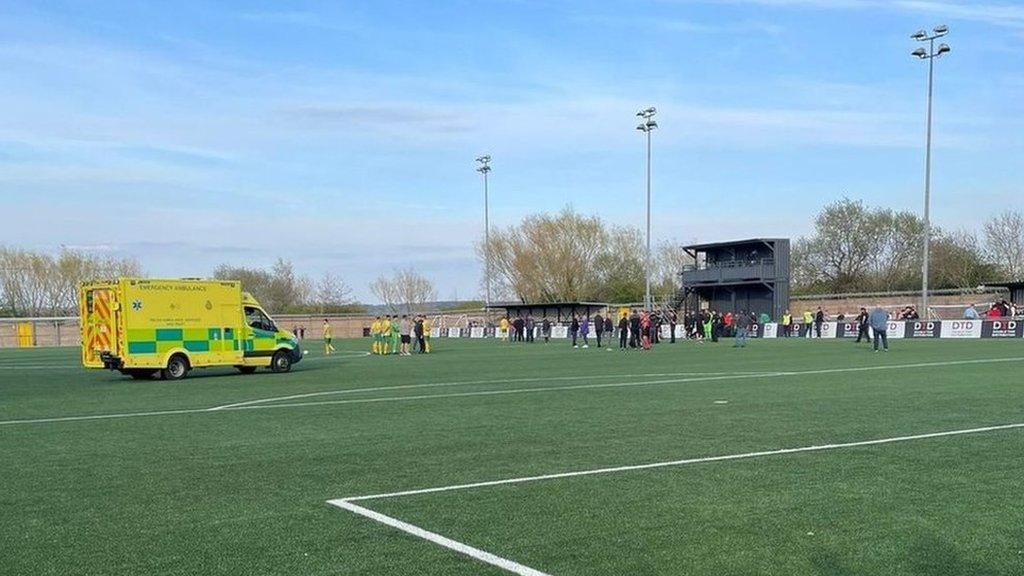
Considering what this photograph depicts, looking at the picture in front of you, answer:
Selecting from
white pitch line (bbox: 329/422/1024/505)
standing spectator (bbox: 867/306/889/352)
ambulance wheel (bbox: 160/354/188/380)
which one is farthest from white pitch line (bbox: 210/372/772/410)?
standing spectator (bbox: 867/306/889/352)

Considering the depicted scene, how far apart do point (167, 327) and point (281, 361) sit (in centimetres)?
382

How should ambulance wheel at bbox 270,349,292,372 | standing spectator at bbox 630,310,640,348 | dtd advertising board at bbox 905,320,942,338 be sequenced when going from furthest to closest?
dtd advertising board at bbox 905,320,942,338 → standing spectator at bbox 630,310,640,348 → ambulance wheel at bbox 270,349,292,372

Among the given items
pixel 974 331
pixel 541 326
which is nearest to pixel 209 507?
pixel 974 331

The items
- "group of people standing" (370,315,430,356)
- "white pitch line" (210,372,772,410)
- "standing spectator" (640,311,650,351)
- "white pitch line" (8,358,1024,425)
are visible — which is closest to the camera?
"white pitch line" (8,358,1024,425)

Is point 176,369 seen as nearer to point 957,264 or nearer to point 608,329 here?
point 608,329

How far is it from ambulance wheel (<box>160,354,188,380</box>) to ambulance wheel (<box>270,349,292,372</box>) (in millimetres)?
2898

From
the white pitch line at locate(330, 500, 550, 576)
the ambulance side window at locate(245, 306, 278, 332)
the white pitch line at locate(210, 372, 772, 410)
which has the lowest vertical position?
the white pitch line at locate(210, 372, 772, 410)

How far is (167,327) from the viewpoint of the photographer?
24094 mm

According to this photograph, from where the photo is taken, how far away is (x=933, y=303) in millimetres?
55312

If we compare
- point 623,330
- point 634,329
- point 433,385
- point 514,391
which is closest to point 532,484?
point 514,391

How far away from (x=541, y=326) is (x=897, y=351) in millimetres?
31084

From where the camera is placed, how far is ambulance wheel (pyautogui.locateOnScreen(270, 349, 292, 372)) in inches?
1061

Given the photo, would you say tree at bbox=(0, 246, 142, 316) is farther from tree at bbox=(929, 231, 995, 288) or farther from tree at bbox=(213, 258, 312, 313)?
tree at bbox=(929, 231, 995, 288)

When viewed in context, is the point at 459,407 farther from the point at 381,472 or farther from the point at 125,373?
the point at 125,373
